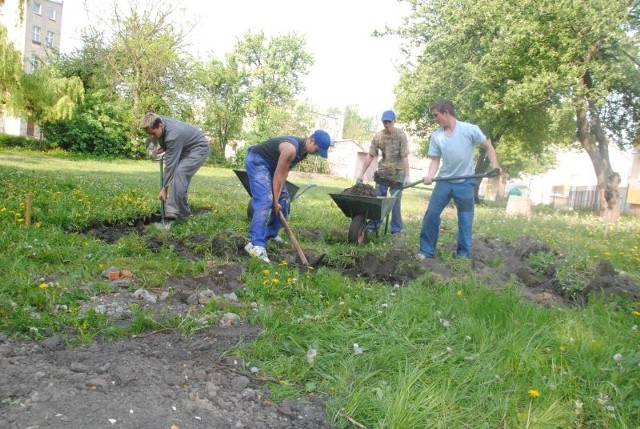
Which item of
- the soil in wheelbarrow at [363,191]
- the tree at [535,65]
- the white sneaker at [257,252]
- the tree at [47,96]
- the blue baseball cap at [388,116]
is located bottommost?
the white sneaker at [257,252]

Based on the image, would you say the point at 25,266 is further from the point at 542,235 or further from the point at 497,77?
the point at 497,77

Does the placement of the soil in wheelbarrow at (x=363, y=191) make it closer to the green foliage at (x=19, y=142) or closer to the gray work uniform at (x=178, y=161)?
the gray work uniform at (x=178, y=161)

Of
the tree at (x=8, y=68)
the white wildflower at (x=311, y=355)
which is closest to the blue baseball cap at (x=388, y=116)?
the white wildflower at (x=311, y=355)

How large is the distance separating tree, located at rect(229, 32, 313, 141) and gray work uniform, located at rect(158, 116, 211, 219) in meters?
26.3

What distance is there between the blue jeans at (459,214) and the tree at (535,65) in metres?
10.7

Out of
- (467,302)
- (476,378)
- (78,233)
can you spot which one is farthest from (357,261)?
(78,233)

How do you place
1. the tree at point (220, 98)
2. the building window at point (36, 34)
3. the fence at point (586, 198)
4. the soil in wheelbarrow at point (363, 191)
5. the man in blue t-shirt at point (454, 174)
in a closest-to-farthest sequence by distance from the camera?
the man in blue t-shirt at point (454, 174), the soil in wheelbarrow at point (363, 191), the fence at point (586, 198), the tree at point (220, 98), the building window at point (36, 34)

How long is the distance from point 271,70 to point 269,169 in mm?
33579

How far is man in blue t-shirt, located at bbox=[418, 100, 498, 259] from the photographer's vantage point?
224 inches

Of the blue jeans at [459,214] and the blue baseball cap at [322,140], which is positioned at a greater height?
the blue baseball cap at [322,140]

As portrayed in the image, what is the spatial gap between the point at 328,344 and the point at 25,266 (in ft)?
8.33

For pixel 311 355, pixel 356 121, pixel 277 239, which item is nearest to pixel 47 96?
pixel 277 239

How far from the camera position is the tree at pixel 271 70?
1345 inches

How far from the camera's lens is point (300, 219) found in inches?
309
